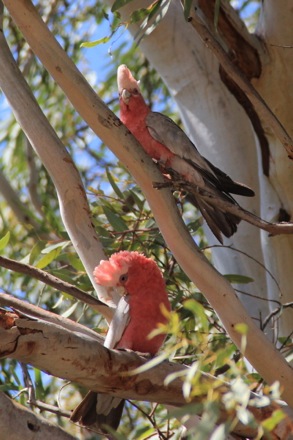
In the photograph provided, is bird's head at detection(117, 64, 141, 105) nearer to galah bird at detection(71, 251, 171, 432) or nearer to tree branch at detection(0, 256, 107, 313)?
galah bird at detection(71, 251, 171, 432)

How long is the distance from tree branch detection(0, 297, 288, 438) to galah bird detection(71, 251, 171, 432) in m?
0.33

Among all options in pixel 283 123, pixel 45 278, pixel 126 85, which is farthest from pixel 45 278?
pixel 283 123

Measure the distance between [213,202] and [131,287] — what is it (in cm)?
34

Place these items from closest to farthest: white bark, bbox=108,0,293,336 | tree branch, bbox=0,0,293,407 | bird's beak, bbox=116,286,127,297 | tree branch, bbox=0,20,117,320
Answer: tree branch, bbox=0,0,293,407 → tree branch, bbox=0,20,117,320 → bird's beak, bbox=116,286,127,297 → white bark, bbox=108,0,293,336

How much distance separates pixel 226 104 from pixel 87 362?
53.2 inches

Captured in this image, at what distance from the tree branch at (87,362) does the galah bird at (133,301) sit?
33cm

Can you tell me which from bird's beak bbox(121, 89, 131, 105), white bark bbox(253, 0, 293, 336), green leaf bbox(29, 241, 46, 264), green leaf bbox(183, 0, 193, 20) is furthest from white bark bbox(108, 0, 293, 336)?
green leaf bbox(183, 0, 193, 20)

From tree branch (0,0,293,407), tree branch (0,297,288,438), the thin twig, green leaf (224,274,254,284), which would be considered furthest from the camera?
green leaf (224,274,254,284)

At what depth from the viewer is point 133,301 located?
6.16ft

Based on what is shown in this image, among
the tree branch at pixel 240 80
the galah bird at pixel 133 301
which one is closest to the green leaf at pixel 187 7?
the tree branch at pixel 240 80

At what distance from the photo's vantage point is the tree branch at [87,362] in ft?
4.25

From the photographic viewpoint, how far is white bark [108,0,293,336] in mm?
2375

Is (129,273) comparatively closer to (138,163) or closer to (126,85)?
(138,163)

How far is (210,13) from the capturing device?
7.89 ft
